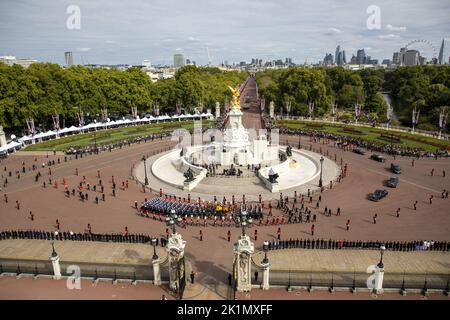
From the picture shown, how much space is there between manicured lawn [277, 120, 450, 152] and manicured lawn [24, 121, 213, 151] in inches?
762

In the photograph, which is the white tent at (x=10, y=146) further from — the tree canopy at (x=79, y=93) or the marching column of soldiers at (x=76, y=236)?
the marching column of soldiers at (x=76, y=236)

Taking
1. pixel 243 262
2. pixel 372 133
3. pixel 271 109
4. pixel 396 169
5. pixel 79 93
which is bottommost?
pixel 243 262

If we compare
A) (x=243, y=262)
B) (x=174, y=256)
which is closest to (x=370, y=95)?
(x=243, y=262)

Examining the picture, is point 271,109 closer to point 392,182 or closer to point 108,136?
point 108,136

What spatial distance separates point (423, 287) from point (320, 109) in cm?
6573

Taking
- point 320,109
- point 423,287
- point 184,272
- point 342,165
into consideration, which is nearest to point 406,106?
point 320,109

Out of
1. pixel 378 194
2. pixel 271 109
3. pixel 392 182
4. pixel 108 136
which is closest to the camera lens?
pixel 378 194

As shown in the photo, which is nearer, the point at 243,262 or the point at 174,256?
the point at 243,262

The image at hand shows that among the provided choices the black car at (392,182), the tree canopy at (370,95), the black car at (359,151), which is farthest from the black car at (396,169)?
the tree canopy at (370,95)

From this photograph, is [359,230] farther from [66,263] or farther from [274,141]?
[274,141]

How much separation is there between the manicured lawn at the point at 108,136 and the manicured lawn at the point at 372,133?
1934 centimetres

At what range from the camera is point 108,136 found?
63.4 meters

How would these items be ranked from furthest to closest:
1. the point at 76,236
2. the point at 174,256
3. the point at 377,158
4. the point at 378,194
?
the point at 377,158 < the point at 378,194 < the point at 76,236 < the point at 174,256

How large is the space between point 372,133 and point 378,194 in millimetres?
33494
